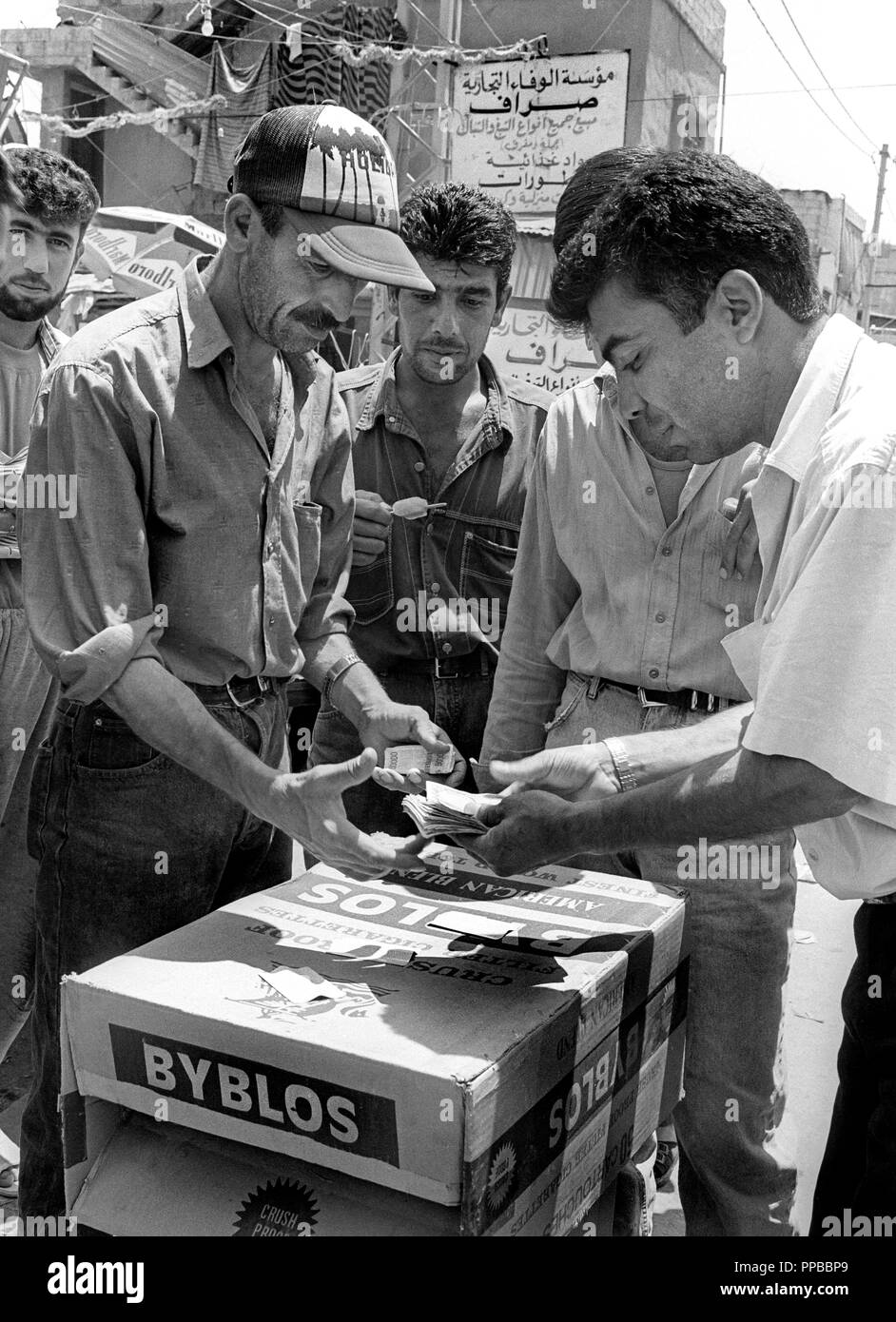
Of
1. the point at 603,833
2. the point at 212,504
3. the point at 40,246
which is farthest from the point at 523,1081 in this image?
the point at 40,246

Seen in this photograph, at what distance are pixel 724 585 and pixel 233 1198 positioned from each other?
1.40 m

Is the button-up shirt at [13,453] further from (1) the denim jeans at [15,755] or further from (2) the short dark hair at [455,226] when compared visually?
(2) the short dark hair at [455,226]

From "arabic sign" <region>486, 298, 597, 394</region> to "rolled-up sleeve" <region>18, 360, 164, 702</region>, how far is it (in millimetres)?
6205

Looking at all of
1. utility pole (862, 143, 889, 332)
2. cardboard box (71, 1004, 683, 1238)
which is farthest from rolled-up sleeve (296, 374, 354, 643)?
utility pole (862, 143, 889, 332)

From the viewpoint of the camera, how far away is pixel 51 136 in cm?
1484

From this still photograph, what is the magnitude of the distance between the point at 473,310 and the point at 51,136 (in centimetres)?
1427

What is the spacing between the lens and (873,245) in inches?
1082

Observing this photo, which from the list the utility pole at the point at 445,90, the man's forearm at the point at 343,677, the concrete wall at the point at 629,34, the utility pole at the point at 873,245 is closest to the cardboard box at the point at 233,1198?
the man's forearm at the point at 343,677

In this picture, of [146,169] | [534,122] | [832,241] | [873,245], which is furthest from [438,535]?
[873,245]

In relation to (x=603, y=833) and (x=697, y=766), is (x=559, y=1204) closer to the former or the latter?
(x=603, y=833)

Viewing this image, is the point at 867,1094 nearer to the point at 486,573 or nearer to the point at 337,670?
the point at 337,670

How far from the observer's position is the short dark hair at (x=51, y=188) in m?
3.18

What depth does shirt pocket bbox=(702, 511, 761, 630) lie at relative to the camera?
222 cm

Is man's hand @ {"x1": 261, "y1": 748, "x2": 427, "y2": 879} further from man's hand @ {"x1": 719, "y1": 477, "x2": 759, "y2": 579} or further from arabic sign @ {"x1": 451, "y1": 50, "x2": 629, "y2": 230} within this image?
arabic sign @ {"x1": 451, "y1": 50, "x2": 629, "y2": 230}
